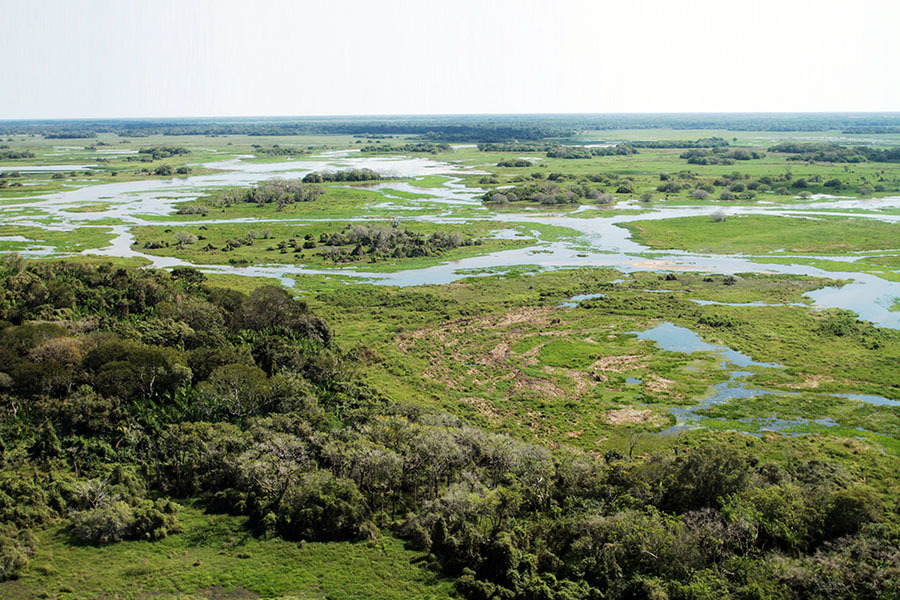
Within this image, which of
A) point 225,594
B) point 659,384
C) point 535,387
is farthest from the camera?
point 535,387

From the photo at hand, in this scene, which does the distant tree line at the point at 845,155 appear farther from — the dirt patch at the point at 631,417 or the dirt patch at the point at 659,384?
the dirt patch at the point at 631,417

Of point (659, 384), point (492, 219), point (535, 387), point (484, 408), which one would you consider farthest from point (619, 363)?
point (492, 219)

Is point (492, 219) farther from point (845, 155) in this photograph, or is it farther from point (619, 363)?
point (845, 155)

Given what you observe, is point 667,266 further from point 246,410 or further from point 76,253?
point 76,253

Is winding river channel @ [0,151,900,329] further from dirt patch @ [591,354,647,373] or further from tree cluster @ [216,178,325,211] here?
dirt patch @ [591,354,647,373]

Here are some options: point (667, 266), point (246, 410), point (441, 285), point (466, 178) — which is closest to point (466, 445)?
point (246, 410)

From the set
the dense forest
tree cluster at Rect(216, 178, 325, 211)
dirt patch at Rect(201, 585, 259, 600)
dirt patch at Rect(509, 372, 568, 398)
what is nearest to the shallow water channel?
the dense forest
